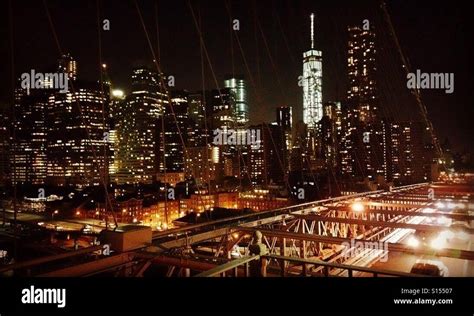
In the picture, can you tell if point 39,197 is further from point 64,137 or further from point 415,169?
point 415,169

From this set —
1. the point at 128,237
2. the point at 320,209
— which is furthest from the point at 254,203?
the point at 128,237

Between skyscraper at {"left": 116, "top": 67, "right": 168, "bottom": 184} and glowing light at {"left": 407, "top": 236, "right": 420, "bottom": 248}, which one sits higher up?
skyscraper at {"left": 116, "top": 67, "right": 168, "bottom": 184}

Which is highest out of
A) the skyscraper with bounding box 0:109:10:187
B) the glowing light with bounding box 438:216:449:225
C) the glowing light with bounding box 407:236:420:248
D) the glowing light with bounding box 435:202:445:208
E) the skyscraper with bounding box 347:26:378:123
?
the skyscraper with bounding box 347:26:378:123

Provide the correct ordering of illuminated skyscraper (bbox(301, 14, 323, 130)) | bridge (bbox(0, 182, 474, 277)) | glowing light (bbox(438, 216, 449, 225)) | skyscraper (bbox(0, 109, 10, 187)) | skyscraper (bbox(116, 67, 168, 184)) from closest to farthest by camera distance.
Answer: bridge (bbox(0, 182, 474, 277)) < glowing light (bbox(438, 216, 449, 225)) < skyscraper (bbox(0, 109, 10, 187)) < skyscraper (bbox(116, 67, 168, 184)) < illuminated skyscraper (bbox(301, 14, 323, 130))

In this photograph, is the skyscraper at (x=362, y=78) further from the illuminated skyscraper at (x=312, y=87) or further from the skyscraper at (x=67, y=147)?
the skyscraper at (x=67, y=147)

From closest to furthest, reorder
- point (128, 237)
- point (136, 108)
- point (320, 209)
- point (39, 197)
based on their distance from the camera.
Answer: point (128, 237), point (320, 209), point (39, 197), point (136, 108)

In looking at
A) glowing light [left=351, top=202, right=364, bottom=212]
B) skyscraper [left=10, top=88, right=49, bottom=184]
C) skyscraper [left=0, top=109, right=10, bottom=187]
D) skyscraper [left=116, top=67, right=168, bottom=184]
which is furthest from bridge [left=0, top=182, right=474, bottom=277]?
skyscraper [left=116, top=67, right=168, bottom=184]

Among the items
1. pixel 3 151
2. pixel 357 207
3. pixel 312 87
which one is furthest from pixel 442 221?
pixel 312 87

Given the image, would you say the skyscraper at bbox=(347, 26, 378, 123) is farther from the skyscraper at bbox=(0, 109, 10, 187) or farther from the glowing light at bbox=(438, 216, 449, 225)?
the glowing light at bbox=(438, 216, 449, 225)

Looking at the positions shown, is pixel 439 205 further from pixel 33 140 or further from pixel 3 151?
pixel 33 140

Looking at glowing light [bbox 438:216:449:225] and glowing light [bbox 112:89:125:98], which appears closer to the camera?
glowing light [bbox 438:216:449:225]

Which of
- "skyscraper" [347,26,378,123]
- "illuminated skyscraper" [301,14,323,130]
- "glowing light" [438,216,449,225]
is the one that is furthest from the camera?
"illuminated skyscraper" [301,14,323,130]
